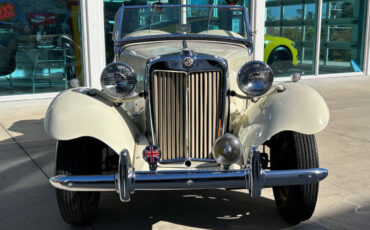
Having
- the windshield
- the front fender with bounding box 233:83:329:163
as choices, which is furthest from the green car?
the front fender with bounding box 233:83:329:163

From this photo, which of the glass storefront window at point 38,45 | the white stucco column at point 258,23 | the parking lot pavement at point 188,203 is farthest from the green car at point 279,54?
the parking lot pavement at point 188,203

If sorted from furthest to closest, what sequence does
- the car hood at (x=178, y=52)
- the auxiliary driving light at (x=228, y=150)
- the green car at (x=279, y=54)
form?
the green car at (x=279, y=54), the car hood at (x=178, y=52), the auxiliary driving light at (x=228, y=150)

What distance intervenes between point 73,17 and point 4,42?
1459 millimetres

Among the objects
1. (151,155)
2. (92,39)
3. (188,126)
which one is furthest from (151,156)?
(92,39)

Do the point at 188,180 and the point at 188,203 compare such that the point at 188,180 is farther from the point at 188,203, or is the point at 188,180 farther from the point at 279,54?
the point at 279,54

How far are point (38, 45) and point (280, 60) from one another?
6069mm

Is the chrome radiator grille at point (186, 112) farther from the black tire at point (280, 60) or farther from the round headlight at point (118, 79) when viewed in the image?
the black tire at point (280, 60)

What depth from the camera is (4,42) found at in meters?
8.11

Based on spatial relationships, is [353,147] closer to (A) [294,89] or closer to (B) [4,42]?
(A) [294,89]

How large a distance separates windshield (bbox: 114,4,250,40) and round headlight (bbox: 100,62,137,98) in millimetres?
983

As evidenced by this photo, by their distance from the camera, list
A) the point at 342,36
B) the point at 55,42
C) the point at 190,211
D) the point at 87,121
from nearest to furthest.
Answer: the point at 87,121, the point at 190,211, the point at 55,42, the point at 342,36

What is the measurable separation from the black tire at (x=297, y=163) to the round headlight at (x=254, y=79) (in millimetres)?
377

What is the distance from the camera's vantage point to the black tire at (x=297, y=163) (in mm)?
2801

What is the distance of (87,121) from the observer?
2.78m
